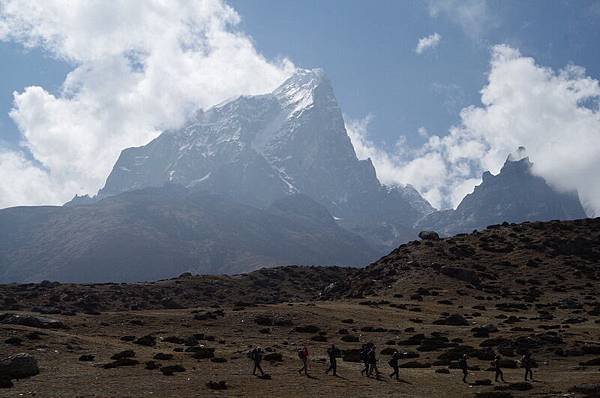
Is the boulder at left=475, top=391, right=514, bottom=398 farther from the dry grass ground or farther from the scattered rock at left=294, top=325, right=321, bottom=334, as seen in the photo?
the scattered rock at left=294, top=325, right=321, bottom=334

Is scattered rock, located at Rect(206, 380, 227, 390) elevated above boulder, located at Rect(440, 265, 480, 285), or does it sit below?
below

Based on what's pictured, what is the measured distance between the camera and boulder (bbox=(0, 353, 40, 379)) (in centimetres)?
3797

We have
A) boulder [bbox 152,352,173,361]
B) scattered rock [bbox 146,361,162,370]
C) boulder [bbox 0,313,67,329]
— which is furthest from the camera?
boulder [bbox 0,313,67,329]

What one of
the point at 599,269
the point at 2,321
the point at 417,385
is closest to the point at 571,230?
the point at 599,269

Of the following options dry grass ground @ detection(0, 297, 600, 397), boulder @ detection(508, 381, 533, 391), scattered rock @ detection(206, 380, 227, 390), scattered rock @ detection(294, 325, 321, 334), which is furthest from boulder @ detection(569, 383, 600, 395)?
scattered rock @ detection(294, 325, 321, 334)

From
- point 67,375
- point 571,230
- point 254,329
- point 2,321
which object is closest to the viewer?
point 67,375

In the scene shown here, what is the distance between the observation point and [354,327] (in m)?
69.9

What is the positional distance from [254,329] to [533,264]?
69.8 meters

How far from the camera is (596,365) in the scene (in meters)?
46.0

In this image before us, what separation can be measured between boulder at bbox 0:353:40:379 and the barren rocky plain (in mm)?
121

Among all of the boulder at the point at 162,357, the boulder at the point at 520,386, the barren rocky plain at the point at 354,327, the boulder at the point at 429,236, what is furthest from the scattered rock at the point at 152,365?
the boulder at the point at 429,236

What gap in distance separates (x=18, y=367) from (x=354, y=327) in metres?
40.7

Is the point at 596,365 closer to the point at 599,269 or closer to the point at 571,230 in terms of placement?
the point at 599,269

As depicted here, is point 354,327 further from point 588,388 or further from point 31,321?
point 588,388
